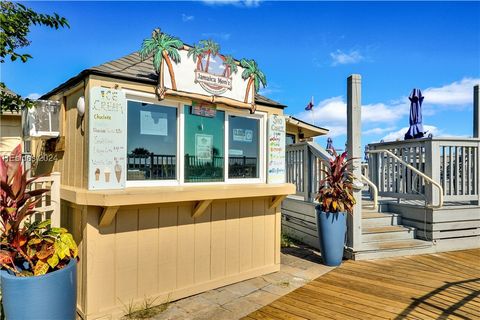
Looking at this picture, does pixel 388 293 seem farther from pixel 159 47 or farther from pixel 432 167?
pixel 159 47

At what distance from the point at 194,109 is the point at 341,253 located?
307 centimetres

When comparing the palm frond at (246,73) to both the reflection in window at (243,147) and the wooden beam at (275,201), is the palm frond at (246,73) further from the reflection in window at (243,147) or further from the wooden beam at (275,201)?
the wooden beam at (275,201)

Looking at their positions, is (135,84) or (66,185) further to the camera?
(66,185)

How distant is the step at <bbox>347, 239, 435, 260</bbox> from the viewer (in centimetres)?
466

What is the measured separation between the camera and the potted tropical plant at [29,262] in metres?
2.05

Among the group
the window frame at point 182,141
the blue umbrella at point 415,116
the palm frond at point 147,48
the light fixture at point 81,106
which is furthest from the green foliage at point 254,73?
the blue umbrella at point 415,116

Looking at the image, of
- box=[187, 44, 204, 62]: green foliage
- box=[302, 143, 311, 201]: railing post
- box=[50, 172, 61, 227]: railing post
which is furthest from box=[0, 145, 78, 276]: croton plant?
box=[302, 143, 311, 201]: railing post

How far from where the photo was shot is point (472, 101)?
623 centimetres

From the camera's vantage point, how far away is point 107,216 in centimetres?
271

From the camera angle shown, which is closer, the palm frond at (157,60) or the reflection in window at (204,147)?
the palm frond at (157,60)

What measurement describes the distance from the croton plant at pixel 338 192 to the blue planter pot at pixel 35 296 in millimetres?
3471

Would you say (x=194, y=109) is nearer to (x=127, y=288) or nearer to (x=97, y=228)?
(x=97, y=228)

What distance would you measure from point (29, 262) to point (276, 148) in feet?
10.2

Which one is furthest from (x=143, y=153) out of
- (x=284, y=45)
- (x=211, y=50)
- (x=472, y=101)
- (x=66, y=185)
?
(x=472, y=101)
